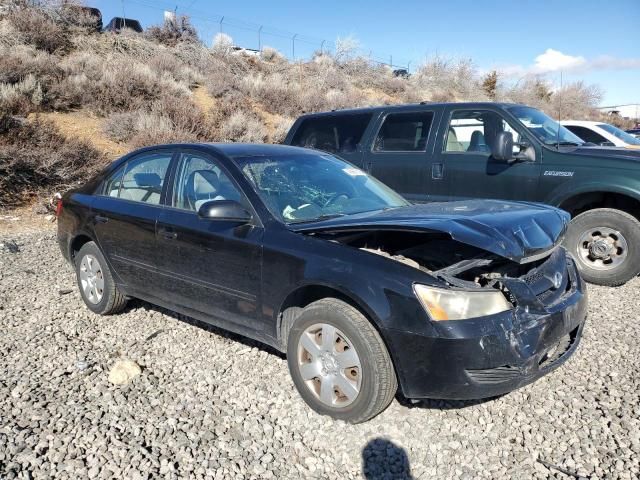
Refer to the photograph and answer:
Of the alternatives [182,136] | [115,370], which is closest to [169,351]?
[115,370]

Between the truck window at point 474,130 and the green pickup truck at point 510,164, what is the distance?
0.04 feet

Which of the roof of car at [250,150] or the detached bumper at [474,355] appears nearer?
the detached bumper at [474,355]

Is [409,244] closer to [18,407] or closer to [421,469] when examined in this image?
[421,469]

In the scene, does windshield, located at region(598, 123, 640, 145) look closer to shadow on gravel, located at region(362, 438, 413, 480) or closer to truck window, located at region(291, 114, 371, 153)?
truck window, located at region(291, 114, 371, 153)

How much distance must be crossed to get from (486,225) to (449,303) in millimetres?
537

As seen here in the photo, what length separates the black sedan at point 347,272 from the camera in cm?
273

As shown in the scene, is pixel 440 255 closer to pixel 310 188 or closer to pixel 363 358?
pixel 363 358

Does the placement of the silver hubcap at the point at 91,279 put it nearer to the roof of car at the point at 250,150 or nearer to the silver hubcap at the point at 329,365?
the roof of car at the point at 250,150

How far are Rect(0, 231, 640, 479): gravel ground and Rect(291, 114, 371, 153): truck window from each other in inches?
146

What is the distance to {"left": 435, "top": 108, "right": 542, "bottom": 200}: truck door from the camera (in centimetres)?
579

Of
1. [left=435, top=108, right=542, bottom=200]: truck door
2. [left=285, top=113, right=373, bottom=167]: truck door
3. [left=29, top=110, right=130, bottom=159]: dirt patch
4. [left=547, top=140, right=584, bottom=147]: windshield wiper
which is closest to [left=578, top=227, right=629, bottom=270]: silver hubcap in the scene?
[left=435, top=108, right=542, bottom=200]: truck door

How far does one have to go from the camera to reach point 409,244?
3340 millimetres

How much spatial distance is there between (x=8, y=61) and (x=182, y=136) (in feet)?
18.6

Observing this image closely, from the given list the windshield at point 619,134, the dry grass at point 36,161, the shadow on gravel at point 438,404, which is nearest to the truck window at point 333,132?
the shadow on gravel at point 438,404
